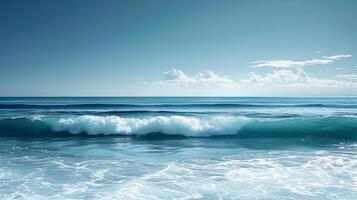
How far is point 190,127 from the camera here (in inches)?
736

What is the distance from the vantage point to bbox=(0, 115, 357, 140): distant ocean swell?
18.1 meters

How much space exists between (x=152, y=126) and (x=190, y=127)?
2.50 metres

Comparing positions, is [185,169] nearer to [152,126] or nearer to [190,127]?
[190,127]

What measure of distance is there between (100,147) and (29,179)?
577 cm

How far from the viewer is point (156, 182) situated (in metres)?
7.59

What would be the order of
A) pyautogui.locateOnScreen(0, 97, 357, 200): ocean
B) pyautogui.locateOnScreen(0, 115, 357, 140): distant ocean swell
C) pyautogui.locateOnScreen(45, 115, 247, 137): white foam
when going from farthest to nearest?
pyautogui.locateOnScreen(45, 115, 247, 137): white foam
pyautogui.locateOnScreen(0, 115, 357, 140): distant ocean swell
pyautogui.locateOnScreen(0, 97, 357, 200): ocean

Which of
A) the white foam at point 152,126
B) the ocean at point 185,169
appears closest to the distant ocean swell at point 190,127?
the white foam at point 152,126

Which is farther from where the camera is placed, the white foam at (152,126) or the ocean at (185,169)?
the white foam at (152,126)

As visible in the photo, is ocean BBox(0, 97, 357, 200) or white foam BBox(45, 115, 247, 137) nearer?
ocean BBox(0, 97, 357, 200)

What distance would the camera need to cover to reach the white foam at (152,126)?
1855 centimetres

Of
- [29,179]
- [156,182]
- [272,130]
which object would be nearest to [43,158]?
[29,179]

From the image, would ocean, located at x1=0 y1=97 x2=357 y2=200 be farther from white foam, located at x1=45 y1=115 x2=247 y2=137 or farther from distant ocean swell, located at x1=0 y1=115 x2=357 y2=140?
white foam, located at x1=45 y1=115 x2=247 y2=137

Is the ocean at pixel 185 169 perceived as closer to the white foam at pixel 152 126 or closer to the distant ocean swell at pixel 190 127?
the distant ocean swell at pixel 190 127

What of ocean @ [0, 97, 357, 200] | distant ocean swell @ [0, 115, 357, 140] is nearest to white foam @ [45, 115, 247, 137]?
distant ocean swell @ [0, 115, 357, 140]
